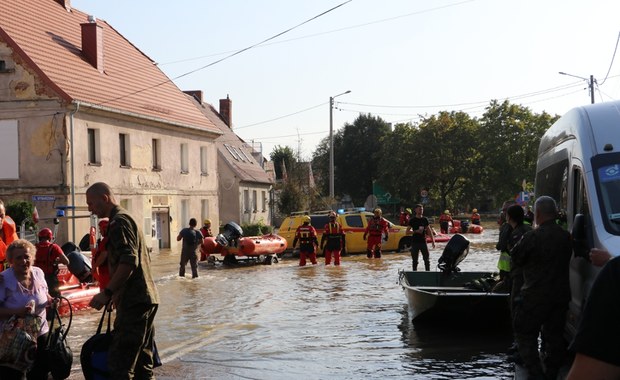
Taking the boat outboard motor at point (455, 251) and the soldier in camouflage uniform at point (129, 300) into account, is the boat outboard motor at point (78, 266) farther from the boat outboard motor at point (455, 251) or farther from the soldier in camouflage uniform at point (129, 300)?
the soldier in camouflage uniform at point (129, 300)

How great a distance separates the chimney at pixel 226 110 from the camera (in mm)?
60375

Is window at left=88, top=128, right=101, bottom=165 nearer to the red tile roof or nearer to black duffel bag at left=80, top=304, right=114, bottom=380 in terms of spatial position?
the red tile roof

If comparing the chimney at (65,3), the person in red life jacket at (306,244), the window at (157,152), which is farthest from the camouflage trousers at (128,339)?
the chimney at (65,3)

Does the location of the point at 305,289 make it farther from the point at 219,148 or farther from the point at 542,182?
the point at 219,148

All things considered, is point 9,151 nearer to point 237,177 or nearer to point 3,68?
point 3,68

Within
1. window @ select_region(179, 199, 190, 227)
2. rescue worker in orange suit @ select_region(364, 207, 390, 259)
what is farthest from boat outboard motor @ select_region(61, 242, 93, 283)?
window @ select_region(179, 199, 190, 227)

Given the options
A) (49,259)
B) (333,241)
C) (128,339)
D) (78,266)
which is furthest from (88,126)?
(128,339)

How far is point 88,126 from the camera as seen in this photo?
104 feet

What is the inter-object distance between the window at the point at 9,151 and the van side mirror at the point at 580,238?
26.4 metres

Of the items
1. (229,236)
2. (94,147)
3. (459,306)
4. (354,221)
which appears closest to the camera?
(459,306)

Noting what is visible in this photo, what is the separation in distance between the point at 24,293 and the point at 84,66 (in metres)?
28.6

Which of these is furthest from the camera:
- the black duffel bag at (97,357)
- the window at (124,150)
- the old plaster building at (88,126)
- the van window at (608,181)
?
the window at (124,150)

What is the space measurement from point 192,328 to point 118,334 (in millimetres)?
6770

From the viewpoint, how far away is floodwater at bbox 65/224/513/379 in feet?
31.4
